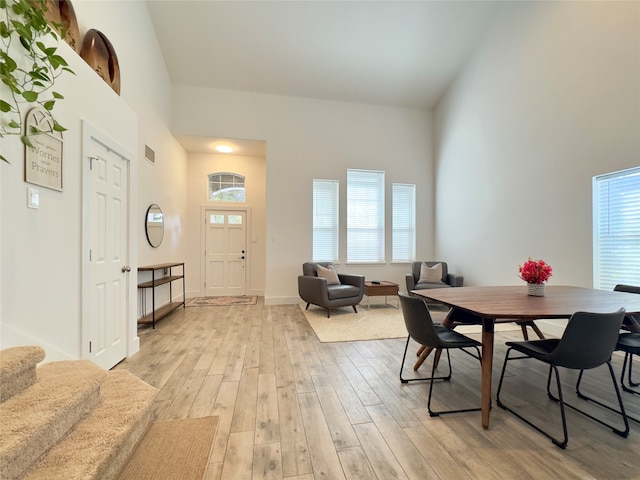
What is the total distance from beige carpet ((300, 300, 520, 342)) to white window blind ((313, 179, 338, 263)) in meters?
1.21

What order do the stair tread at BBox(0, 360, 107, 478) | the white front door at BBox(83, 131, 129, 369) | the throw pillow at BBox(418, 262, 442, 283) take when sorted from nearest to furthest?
the stair tread at BBox(0, 360, 107, 478), the white front door at BBox(83, 131, 129, 369), the throw pillow at BBox(418, 262, 442, 283)

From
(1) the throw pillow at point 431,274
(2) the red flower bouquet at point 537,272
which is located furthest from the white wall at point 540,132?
(2) the red flower bouquet at point 537,272

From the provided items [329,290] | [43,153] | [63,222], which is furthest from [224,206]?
[43,153]

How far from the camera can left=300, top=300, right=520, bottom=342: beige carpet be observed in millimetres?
3754

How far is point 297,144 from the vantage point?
5844 mm

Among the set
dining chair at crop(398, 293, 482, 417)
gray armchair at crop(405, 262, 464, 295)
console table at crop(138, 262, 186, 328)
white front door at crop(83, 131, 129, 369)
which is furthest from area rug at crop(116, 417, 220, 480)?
gray armchair at crop(405, 262, 464, 295)

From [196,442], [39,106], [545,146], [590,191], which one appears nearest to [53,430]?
[196,442]

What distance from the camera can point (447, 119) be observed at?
6.03m

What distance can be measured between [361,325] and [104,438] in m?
3.30

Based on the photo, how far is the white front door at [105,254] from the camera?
2.37 m

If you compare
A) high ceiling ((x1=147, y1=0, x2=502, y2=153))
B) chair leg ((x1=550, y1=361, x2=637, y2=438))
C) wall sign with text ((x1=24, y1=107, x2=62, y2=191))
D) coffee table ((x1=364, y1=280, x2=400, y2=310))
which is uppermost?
high ceiling ((x1=147, y1=0, x2=502, y2=153))

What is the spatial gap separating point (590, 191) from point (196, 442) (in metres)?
4.71

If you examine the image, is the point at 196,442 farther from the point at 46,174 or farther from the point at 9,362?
the point at 46,174

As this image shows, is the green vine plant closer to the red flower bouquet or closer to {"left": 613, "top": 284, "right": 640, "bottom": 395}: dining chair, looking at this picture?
the red flower bouquet
